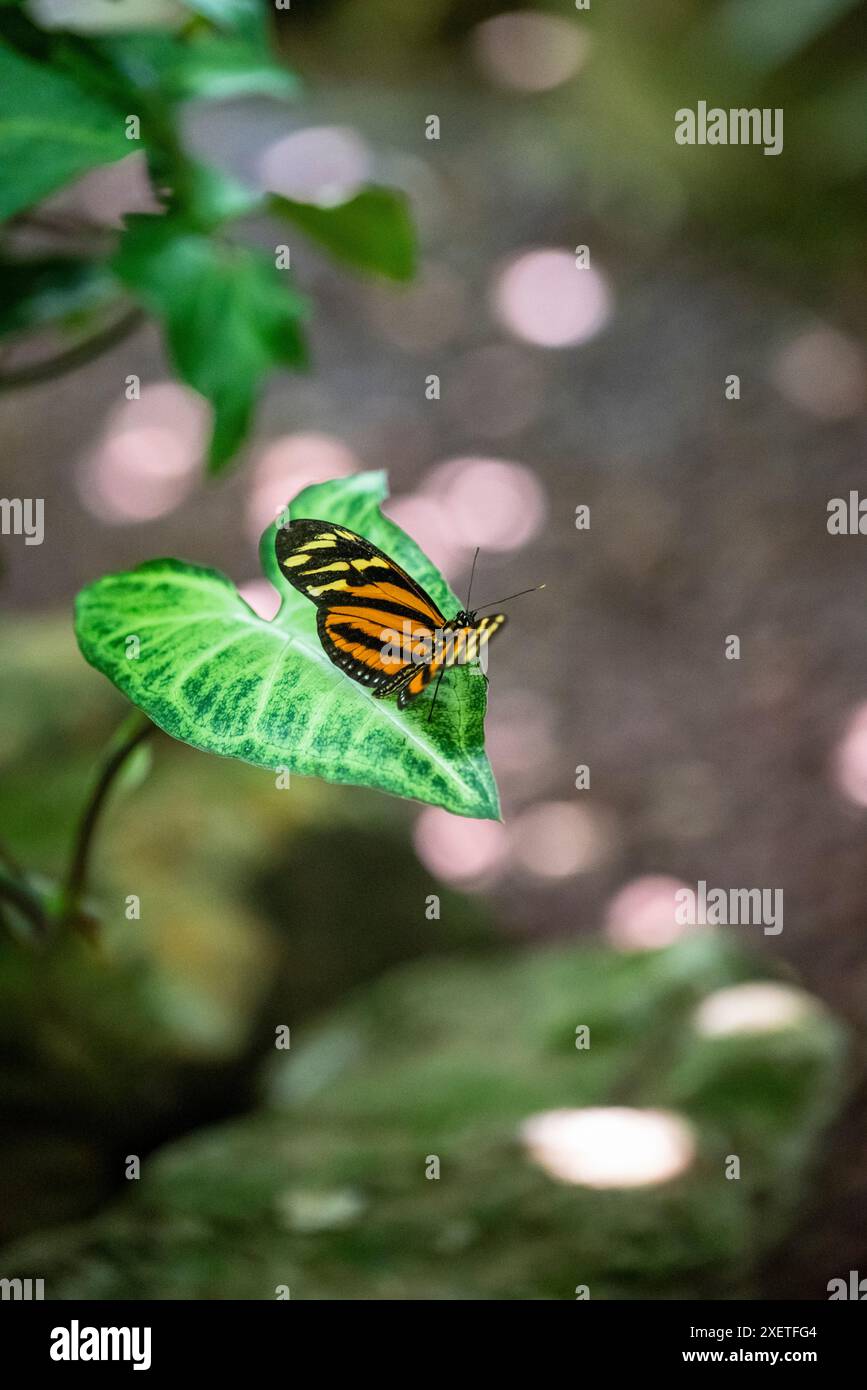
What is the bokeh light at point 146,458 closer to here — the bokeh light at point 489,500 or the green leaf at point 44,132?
the bokeh light at point 489,500

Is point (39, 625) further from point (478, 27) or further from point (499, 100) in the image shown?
point (478, 27)

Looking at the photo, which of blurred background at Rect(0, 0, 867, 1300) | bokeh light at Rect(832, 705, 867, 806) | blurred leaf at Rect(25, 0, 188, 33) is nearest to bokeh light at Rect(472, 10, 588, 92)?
blurred background at Rect(0, 0, 867, 1300)

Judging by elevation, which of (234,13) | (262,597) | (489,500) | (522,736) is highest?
(489,500)

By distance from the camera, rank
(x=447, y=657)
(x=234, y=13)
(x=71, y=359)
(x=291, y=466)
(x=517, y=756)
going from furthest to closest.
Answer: (x=291, y=466), (x=517, y=756), (x=71, y=359), (x=234, y=13), (x=447, y=657)

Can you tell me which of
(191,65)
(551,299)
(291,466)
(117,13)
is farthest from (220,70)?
(117,13)

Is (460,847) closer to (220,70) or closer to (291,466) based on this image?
(291,466)

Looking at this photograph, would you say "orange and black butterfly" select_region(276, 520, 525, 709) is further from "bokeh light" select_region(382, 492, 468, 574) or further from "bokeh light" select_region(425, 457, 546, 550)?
"bokeh light" select_region(425, 457, 546, 550)

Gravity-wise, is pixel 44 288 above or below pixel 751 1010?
above
